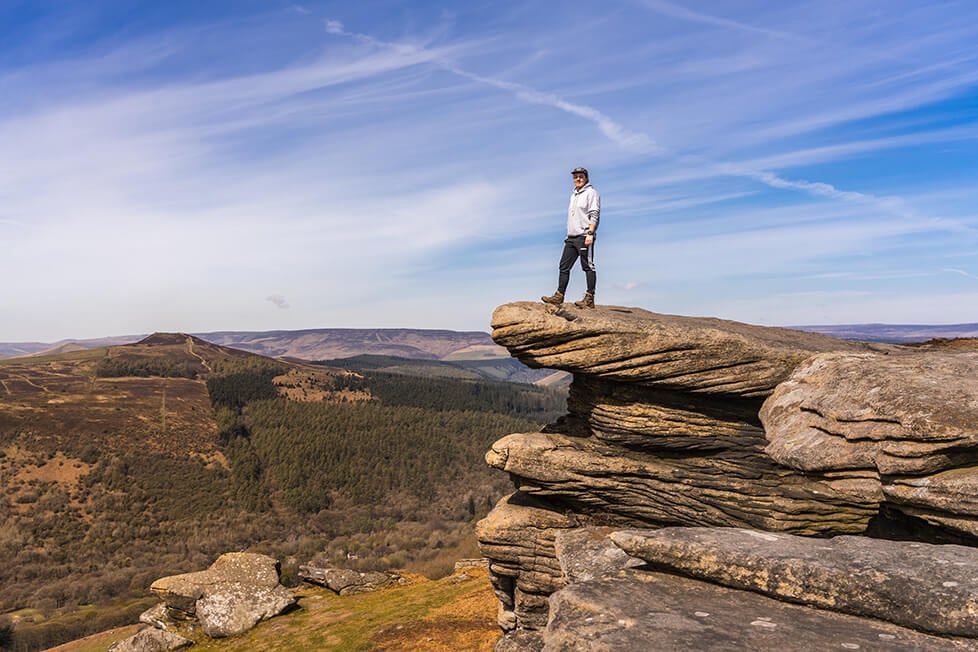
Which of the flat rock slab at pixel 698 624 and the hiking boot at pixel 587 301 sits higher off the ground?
the hiking boot at pixel 587 301

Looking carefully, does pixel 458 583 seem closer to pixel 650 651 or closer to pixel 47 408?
pixel 650 651

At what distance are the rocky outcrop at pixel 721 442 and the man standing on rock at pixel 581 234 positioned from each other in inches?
38.1

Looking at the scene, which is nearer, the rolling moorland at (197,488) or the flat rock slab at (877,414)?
the flat rock slab at (877,414)

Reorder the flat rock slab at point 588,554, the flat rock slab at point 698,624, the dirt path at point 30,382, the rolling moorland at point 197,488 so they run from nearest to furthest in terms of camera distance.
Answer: the flat rock slab at point 698,624, the flat rock slab at point 588,554, the rolling moorland at point 197,488, the dirt path at point 30,382

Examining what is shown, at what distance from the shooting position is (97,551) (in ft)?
286

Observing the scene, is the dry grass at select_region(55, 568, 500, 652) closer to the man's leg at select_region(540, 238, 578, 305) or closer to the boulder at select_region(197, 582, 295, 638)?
the boulder at select_region(197, 582, 295, 638)

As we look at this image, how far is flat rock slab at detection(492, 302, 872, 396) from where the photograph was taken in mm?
16812

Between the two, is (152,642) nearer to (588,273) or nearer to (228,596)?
(228,596)

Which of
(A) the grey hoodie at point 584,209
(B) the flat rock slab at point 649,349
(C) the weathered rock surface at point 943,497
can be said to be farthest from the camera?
(A) the grey hoodie at point 584,209

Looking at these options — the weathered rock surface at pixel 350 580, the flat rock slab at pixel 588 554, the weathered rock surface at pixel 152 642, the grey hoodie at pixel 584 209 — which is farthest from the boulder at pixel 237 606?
the grey hoodie at pixel 584 209

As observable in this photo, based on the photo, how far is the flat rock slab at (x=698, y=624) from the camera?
7.36 m

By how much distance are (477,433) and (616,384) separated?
164065 millimetres

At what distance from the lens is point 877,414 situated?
12.9 m

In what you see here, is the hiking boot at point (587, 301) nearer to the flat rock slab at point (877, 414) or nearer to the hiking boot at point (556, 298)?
the hiking boot at point (556, 298)
